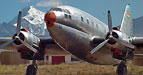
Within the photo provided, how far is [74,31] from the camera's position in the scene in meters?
16.1

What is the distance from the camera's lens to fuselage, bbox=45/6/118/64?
1538 centimetres

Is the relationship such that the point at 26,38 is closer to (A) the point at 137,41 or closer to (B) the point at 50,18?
(B) the point at 50,18

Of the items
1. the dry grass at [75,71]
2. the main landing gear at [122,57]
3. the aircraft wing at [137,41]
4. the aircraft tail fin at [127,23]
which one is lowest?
the dry grass at [75,71]

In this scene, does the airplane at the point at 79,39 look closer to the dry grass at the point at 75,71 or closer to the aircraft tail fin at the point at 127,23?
the aircraft tail fin at the point at 127,23

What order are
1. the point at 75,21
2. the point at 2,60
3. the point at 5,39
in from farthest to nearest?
the point at 2,60
the point at 5,39
the point at 75,21

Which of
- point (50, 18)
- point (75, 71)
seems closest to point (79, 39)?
point (50, 18)

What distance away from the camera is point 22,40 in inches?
694

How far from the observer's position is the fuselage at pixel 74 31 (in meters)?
15.4

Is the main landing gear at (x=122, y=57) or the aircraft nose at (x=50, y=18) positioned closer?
the aircraft nose at (x=50, y=18)

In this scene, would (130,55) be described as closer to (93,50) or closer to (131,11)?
(93,50)

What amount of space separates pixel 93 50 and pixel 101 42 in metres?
1.32

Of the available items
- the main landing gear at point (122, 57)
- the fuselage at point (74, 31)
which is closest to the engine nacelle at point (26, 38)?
the fuselage at point (74, 31)

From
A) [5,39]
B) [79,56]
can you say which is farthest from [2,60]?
[79,56]

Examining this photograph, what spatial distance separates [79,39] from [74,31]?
718 millimetres
